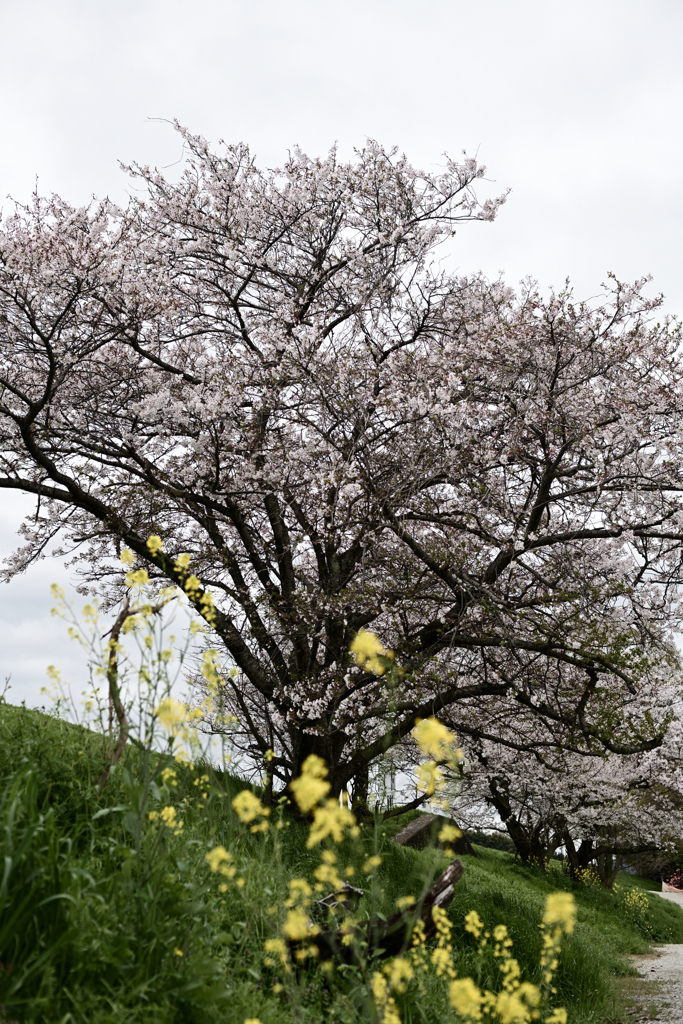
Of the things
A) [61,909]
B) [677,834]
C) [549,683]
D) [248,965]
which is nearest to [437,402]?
[549,683]

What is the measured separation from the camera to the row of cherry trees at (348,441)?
864 centimetres

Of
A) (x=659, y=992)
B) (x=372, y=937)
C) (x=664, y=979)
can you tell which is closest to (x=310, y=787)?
(x=372, y=937)

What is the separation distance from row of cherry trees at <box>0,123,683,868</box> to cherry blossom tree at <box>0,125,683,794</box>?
0.14ft

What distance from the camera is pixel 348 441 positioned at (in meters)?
8.62

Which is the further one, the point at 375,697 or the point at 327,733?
the point at 375,697

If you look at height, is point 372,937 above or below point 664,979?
above

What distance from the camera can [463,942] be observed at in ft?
25.6

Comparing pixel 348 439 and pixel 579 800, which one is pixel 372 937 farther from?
pixel 579 800

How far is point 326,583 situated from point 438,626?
1.65 meters

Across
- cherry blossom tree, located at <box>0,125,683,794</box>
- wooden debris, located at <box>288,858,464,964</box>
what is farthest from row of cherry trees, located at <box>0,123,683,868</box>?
wooden debris, located at <box>288,858,464,964</box>

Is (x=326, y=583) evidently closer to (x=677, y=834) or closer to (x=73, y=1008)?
(x=73, y=1008)

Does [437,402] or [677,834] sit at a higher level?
[437,402]

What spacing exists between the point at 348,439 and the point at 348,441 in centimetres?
11

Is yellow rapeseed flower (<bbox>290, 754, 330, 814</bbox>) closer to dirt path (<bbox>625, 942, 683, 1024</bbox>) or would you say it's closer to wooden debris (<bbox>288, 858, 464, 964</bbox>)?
wooden debris (<bbox>288, 858, 464, 964</bbox>)
